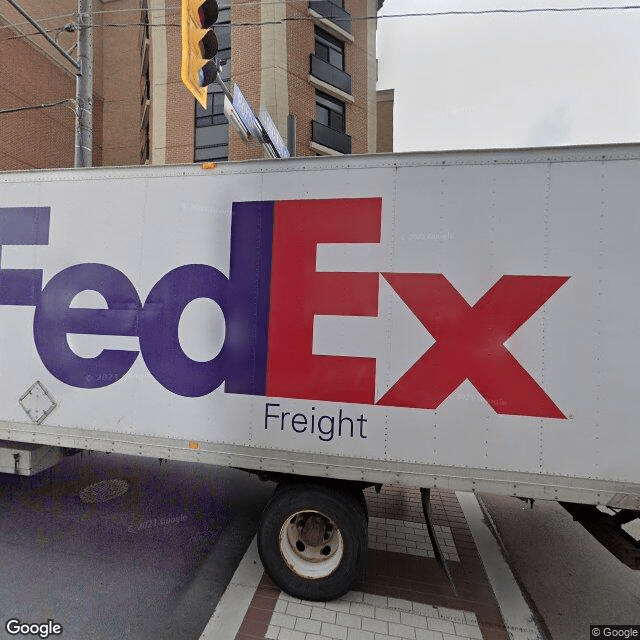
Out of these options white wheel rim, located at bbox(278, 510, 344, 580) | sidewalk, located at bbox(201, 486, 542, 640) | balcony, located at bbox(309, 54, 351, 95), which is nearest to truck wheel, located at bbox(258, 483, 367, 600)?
white wheel rim, located at bbox(278, 510, 344, 580)

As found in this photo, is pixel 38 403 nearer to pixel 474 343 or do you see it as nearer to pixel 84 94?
pixel 474 343

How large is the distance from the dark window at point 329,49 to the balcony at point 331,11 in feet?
2.17

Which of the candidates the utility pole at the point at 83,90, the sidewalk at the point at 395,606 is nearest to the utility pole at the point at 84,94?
the utility pole at the point at 83,90

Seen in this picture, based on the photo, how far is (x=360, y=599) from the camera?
150 inches

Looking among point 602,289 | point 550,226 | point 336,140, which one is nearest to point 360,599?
point 602,289

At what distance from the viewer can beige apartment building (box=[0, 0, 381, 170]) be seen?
58.2 ft

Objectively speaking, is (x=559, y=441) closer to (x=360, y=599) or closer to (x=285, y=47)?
(x=360, y=599)

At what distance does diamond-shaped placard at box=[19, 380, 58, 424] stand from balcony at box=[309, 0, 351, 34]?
71.0 ft

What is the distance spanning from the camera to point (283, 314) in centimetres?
367

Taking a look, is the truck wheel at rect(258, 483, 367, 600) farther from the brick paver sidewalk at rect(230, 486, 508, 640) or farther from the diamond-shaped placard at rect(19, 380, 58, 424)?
the diamond-shaped placard at rect(19, 380, 58, 424)

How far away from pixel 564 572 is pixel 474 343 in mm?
3344

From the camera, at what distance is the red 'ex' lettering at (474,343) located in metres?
3.22

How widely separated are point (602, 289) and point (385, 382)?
1979mm

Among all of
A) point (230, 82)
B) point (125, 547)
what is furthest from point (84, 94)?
point (230, 82)
